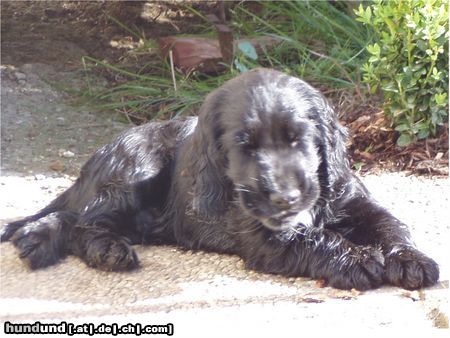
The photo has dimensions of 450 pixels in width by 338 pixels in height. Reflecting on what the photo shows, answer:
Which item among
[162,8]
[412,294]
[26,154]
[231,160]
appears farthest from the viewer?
[162,8]

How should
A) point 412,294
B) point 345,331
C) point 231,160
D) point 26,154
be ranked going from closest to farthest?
point 345,331 < point 412,294 < point 231,160 < point 26,154

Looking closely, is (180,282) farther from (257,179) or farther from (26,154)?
(26,154)

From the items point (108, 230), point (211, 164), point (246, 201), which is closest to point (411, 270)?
point (246, 201)

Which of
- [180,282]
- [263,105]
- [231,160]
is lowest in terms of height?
[180,282]

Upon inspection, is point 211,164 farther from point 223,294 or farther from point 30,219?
point 30,219

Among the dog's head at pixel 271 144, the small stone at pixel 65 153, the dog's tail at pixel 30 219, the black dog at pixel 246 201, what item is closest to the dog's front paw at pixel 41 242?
the black dog at pixel 246 201

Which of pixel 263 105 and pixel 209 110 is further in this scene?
pixel 209 110

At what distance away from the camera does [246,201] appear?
407 centimetres

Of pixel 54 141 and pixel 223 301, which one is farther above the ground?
pixel 223 301

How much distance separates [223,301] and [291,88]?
108 centimetres

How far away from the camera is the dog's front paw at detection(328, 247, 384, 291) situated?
3971mm

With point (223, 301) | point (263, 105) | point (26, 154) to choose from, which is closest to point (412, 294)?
point (223, 301)

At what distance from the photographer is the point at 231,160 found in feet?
13.7

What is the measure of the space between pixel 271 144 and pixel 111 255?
3.45ft
